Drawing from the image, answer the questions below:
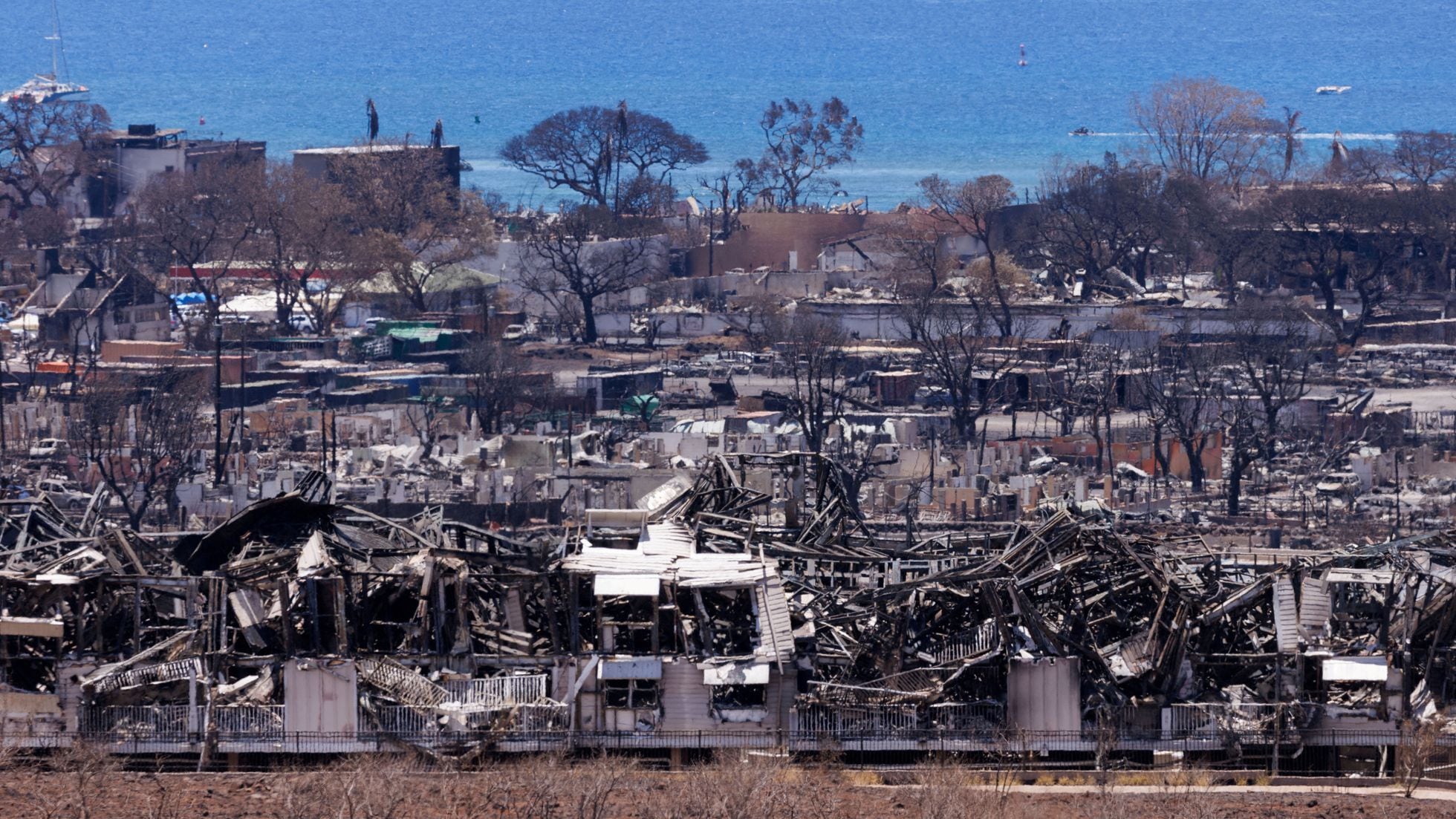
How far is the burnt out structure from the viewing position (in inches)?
1002

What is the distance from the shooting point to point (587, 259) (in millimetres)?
66688

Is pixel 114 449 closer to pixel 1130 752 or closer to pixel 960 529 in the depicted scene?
pixel 960 529

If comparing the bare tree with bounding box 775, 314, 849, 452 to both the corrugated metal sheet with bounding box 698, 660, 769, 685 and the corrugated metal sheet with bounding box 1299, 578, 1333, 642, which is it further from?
the corrugated metal sheet with bounding box 698, 660, 769, 685

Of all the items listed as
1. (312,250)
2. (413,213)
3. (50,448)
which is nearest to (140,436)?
(50,448)

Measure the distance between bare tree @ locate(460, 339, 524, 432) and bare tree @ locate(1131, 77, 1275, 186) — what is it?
1235 inches

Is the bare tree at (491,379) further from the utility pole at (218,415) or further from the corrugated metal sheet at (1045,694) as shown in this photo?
the corrugated metal sheet at (1045,694)

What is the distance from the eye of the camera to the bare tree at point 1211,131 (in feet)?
271

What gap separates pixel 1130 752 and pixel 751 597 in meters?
3.61

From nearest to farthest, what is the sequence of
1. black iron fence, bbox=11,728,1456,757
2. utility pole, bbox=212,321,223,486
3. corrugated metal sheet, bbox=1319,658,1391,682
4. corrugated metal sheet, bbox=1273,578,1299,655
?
1. black iron fence, bbox=11,728,1456,757
2. corrugated metal sheet, bbox=1319,658,1391,682
3. corrugated metal sheet, bbox=1273,578,1299,655
4. utility pole, bbox=212,321,223,486

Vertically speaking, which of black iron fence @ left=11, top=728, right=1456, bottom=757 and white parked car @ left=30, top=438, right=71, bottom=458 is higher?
white parked car @ left=30, top=438, right=71, bottom=458

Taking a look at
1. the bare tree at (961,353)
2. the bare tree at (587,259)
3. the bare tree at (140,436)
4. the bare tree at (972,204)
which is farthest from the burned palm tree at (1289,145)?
the bare tree at (140,436)

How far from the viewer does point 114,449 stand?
43625 millimetres

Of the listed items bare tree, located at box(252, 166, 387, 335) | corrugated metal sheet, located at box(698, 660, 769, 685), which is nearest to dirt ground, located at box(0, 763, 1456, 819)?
corrugated metal sheet, located at box(698, 660, 769, 685)

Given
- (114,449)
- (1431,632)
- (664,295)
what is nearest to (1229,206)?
(664,295)
